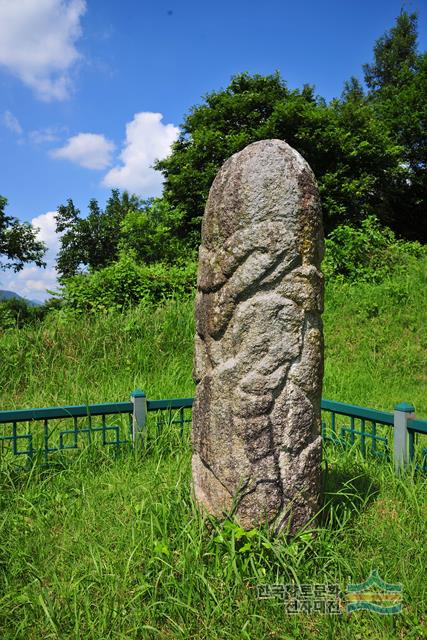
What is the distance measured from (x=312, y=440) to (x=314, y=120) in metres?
15.9

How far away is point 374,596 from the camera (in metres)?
2.57

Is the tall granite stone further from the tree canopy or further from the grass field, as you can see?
the tree canopy

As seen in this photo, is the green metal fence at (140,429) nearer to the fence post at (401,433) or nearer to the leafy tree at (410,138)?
the fence post at (401,433)

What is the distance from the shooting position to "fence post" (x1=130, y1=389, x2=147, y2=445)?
457cm

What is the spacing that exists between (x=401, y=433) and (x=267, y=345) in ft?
6.03

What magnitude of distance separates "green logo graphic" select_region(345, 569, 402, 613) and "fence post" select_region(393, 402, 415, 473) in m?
1.48

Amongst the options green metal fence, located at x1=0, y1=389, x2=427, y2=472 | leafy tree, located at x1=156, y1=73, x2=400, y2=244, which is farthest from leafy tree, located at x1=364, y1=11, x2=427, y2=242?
green metal fence, located at x1=0, y1=389, x2=427, y2=472

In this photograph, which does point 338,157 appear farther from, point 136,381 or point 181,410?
point 181,410

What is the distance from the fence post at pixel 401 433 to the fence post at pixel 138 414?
6.67 ft

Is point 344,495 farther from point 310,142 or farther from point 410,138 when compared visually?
point 410,138

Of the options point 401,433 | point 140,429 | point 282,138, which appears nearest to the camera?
point 401,433

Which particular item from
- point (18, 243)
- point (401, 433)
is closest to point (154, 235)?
point (18, 243)

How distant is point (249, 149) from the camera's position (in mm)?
2977

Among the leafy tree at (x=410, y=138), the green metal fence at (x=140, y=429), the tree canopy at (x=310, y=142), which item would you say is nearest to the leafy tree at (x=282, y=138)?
the tree canopy at (x=310, y=142)
